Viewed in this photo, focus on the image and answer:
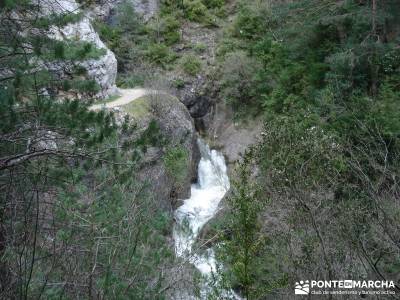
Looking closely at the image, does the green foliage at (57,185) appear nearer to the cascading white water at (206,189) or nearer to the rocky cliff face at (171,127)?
the rocky cliff face at (171,127)

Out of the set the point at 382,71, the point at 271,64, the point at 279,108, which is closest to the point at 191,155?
the point at 279,108

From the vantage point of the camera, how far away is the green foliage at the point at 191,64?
1991 cm

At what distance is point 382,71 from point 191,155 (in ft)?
23.1

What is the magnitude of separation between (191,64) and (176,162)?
8454 millimetres

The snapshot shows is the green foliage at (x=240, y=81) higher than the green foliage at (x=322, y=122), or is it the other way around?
the green foliage at (x=322, y=122)

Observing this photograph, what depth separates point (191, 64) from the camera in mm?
19953

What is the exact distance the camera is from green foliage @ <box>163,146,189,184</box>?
12.0 meters

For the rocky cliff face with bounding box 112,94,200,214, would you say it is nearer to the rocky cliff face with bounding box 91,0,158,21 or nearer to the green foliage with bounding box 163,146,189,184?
the green foliage with bounding box 163,146,189,184

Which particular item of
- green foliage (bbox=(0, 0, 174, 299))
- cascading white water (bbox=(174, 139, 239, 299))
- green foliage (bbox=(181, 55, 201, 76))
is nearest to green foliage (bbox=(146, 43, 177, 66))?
green foliage (bbox=(181, 55, 201, 76))

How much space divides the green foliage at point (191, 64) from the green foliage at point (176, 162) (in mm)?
7255

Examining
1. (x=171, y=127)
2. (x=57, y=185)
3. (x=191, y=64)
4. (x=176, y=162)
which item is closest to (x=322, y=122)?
(x=176, y=162)

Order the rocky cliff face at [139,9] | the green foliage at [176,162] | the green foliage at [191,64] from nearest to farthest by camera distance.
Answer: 1. the green foliage at [176,162]
2. the green foliage at [191,64]
3. the rocky cliff face at [139,9]

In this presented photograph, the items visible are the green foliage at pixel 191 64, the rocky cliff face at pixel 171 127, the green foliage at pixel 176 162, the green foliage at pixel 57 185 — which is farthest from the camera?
the green foliage at pixel 191 64

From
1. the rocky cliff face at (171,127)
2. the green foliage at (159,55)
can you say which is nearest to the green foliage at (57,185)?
the rocky cliff face at (171,127)
